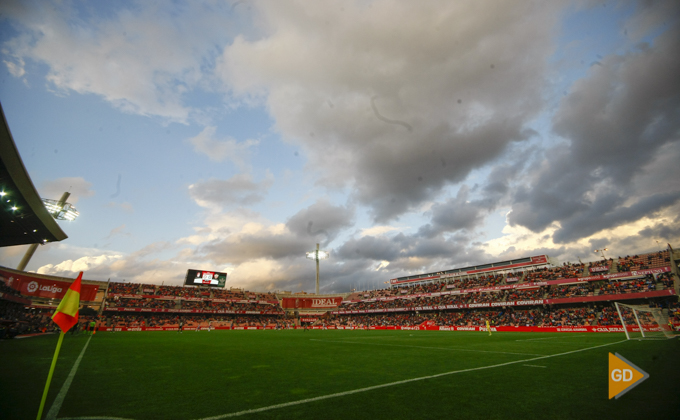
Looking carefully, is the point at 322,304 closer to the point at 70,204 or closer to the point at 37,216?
the point at 70,204

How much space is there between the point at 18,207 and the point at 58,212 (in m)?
28.7

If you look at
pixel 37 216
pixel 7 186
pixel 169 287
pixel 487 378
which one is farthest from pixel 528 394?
pixel 169 287

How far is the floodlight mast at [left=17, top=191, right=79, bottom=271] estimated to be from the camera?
122ft

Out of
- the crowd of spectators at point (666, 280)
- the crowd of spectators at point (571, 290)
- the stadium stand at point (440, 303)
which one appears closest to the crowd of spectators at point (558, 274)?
the stadium stand at point (440, 303)

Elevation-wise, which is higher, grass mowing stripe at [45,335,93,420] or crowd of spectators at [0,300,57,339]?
crowd of spectators at [0,300,57,339]

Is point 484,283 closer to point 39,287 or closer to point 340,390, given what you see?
point 340,390

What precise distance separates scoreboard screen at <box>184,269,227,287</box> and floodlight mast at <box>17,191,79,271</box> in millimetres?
25731

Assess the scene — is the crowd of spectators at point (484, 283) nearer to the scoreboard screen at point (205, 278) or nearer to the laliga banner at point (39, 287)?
the scoreboard screen at point (205, 278)

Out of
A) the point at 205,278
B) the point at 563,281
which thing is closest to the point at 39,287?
the point at 205,278

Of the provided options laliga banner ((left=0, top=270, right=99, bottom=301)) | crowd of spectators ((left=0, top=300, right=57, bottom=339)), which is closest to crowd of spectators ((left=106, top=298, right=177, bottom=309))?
laliga banner ((left=0, top=270, right=99, bottom=301))

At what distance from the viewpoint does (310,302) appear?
80375 mm

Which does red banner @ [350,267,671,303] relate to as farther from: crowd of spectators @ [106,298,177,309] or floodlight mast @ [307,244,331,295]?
crowd of spectators @ [106,298,177,309]

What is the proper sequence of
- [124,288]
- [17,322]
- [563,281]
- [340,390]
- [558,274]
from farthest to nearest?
[124,288] < [558,274] < [563,281] < [17,322] < [340,390]

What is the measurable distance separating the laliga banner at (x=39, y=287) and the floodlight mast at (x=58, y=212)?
846 cm
